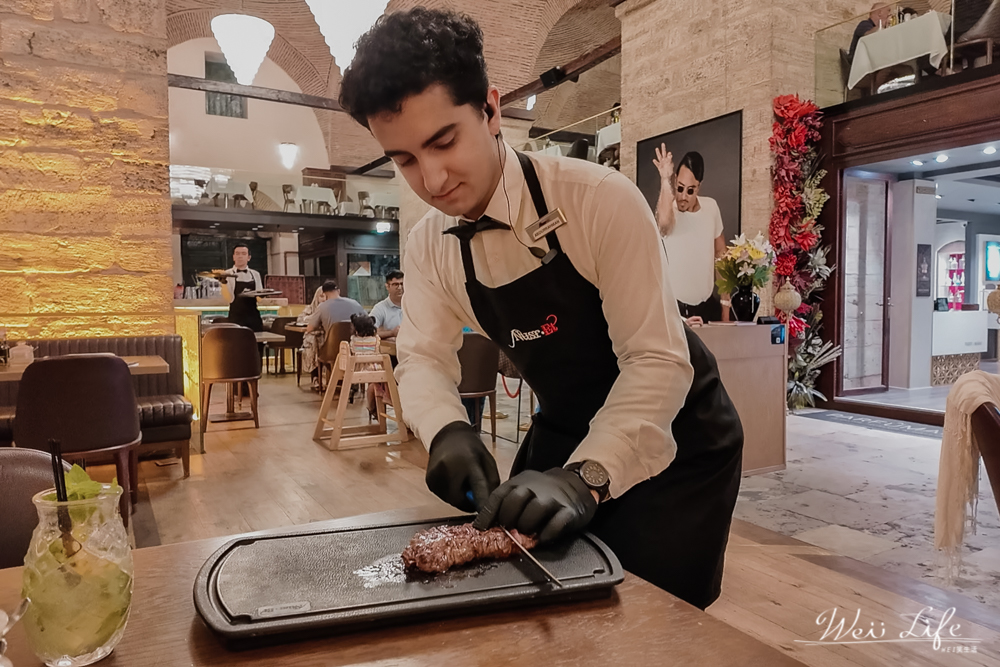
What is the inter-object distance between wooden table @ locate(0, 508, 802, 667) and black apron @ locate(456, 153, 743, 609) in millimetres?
478

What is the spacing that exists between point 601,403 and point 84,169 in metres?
4.49

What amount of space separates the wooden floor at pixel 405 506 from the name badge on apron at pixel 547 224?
22.4 inches

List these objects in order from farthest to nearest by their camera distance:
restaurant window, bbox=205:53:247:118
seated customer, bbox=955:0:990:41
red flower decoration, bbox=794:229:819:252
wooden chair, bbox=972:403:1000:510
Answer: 1. restaurant window, bbox=205:53:247:118
2. red flower decoration, bbox=794:229:819:252
3. seated customer, bbox=955:0:990:41
4. wooden chair, bbox=972:403:1000:510

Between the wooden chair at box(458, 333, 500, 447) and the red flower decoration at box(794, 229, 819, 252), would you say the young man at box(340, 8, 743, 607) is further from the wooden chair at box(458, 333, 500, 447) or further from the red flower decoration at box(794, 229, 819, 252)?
the red flower decoration at box(794, 229, 819, 252)

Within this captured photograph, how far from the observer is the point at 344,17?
11.7 ft

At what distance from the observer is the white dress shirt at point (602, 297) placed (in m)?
1.07

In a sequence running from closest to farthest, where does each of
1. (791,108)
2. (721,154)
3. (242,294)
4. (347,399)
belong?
(347,399) → (791,108) → (721,154) → (242,294)

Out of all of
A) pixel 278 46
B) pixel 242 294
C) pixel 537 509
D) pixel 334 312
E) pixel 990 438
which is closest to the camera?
pixel 537 509

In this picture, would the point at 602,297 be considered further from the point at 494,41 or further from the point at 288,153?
the point at 288,153

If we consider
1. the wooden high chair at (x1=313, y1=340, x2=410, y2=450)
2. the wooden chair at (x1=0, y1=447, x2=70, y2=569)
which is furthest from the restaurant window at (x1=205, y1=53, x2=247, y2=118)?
the wooden chair at (x1=0, y1=447, x2=70, y2=569)

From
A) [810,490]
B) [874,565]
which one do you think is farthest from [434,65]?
[810,490]

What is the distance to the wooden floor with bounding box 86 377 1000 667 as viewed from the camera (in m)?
2.14

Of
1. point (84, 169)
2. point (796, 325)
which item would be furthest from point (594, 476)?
point (796, 325)

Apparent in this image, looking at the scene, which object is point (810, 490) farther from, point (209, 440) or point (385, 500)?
point (209, 440)
